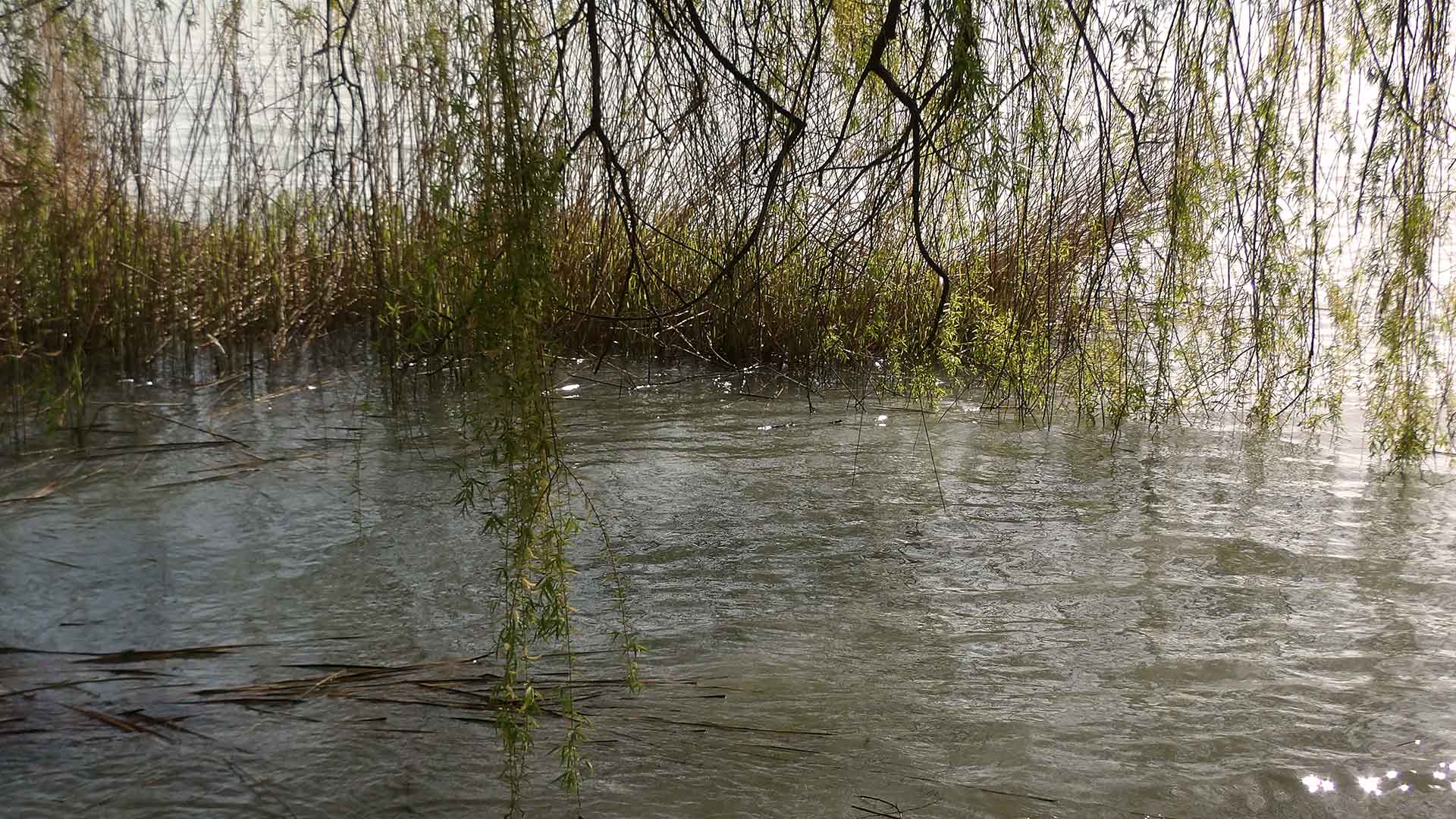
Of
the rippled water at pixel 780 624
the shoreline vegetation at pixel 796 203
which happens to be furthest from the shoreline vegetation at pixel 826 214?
the rippled water at pixel 780 624

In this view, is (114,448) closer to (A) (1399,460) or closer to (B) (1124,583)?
(B) (1124,583)

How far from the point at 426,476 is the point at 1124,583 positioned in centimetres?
198

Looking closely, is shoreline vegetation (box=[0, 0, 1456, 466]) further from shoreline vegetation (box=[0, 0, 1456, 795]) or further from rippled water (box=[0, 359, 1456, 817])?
rippled water (box=[0, 359, 1456, 817])

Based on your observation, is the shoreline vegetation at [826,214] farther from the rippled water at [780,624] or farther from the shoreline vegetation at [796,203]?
the rippled water at [780,624]

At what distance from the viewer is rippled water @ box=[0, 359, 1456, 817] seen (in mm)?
2021

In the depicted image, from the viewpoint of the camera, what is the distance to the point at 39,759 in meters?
2.03

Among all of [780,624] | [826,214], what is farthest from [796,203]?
[780,624]

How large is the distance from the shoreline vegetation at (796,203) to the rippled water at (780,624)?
0.61 feet

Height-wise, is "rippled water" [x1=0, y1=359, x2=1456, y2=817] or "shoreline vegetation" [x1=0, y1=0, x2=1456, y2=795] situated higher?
"shoreline vegetation" [x1=0, y1=0, x2=1456, y2=795]

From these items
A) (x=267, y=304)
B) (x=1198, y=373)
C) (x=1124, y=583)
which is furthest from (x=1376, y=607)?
(x=267, y=304)

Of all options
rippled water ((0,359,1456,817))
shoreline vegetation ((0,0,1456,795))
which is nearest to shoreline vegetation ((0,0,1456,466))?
shoreline vegetation ((0,0,1456,795))

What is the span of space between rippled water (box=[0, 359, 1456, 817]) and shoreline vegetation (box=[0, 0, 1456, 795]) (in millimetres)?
186


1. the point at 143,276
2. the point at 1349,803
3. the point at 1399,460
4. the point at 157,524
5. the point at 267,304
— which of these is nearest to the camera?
the point at 1349,803

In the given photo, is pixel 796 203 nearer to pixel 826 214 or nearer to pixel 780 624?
pixel 826 214
